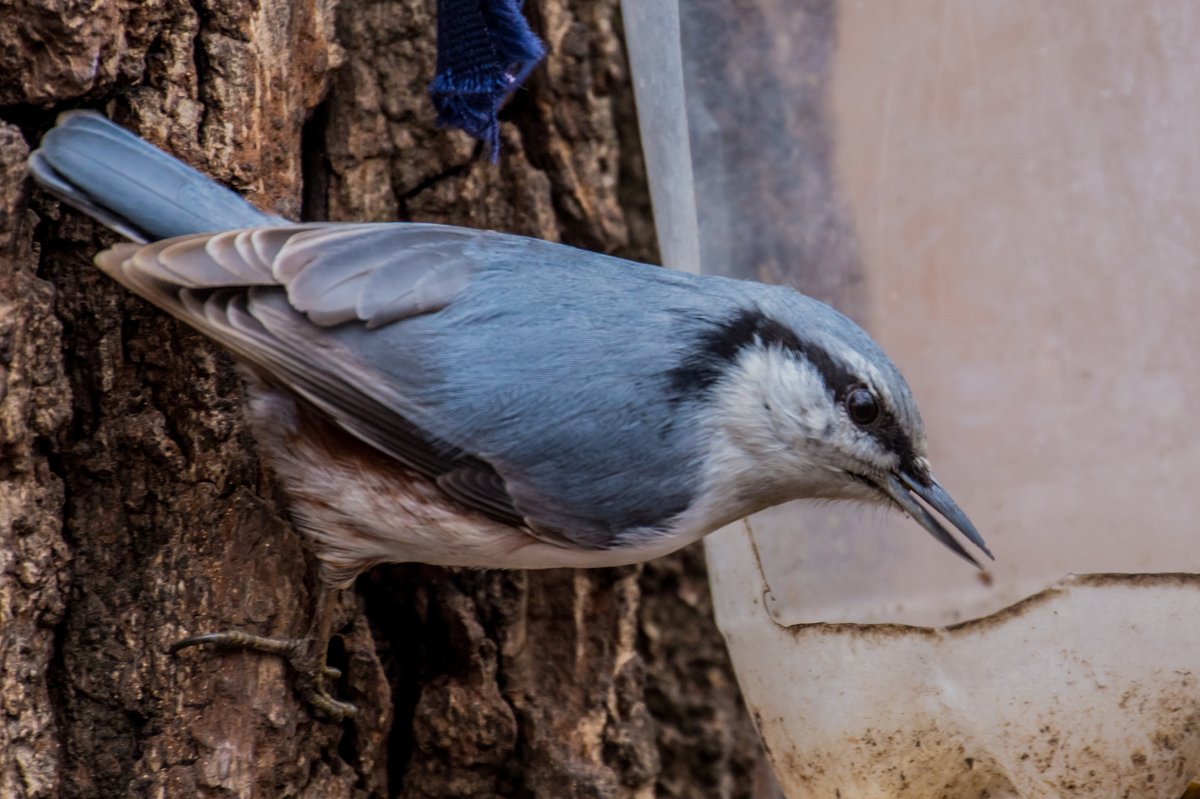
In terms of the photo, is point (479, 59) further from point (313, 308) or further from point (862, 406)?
point (862, 406)

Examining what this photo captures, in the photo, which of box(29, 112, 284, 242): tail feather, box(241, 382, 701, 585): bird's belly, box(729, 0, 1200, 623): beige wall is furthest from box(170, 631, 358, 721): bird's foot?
box(729, 0, 1200, 623): beige wall

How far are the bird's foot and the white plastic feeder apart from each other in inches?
24.6

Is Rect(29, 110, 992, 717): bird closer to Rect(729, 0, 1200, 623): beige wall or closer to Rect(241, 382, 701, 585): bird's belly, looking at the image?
Rect(241, 382, 701, 585): bird's belly

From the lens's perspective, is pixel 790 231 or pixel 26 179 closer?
pixel 26 179

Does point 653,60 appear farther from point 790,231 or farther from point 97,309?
point 97,309

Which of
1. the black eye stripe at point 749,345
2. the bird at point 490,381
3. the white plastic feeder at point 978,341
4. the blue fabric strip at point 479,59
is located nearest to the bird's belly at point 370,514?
the bird at point 490,381

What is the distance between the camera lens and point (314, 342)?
1893mm

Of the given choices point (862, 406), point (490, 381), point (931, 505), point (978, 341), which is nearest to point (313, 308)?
point (490, 381)

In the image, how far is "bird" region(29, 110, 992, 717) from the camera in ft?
6.20

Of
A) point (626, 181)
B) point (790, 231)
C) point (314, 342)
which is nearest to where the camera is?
point (314, 342)

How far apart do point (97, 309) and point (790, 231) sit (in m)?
1.05

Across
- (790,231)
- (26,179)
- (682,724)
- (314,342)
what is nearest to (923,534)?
(790,231)

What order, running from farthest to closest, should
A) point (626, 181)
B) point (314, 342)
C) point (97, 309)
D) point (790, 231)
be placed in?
point (626, 181) → point (790, 231) → point (97, 309) → point (314, 342)

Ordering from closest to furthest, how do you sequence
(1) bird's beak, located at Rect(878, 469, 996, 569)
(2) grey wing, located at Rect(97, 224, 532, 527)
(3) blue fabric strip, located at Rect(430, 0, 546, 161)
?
(2) grey wing, located at Rect(97, 224, 532, 527), (1) bird's beak, located at Rect(878, 469, 996, 569), (3) blue fabric strip, located at Rect(430, 0, 546, 161)
